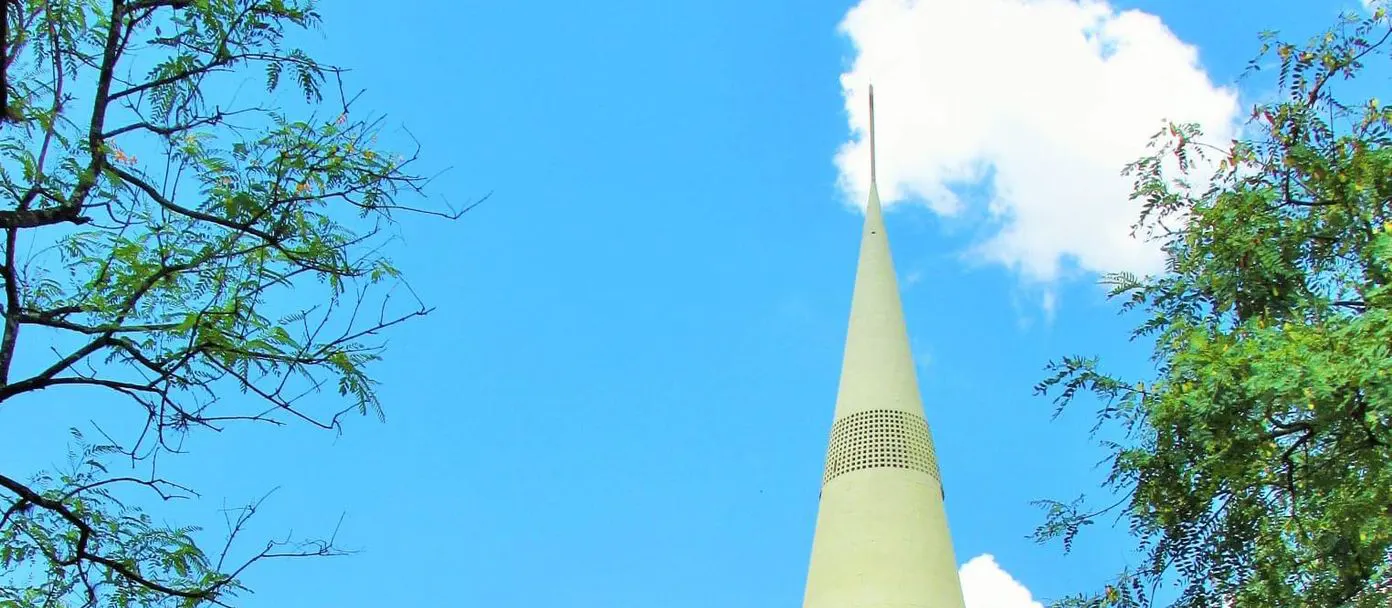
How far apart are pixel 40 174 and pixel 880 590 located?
601 inches

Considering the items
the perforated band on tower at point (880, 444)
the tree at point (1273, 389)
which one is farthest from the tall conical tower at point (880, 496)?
the tree at point (1273, 389)

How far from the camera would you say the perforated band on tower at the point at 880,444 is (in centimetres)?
2130

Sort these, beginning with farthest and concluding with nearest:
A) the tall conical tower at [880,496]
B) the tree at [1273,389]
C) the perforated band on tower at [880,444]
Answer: the perforated band on tower at [880,444]
the tall conical tower at [880,496]
the tree at [1273,389]

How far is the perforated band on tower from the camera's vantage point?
21.3 metres

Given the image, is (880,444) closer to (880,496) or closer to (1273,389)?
(880,496)

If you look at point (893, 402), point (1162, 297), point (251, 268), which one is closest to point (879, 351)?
point (893, 402)

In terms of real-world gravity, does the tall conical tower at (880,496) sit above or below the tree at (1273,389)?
above

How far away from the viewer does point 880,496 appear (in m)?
20.6

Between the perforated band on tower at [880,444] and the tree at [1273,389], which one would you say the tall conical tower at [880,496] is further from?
the tree at [1273,389]

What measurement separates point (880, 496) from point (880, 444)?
3.99 feet

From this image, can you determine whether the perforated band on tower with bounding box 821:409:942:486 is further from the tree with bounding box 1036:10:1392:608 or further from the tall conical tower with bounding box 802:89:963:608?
the tree with bounding box 1036:10:1392:608

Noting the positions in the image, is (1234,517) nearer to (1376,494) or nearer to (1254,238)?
(1376,494)

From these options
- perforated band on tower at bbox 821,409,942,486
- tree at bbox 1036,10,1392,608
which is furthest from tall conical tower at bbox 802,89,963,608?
tree at bbox 1036,10,1392,608

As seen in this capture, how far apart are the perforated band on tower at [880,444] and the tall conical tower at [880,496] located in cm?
2
